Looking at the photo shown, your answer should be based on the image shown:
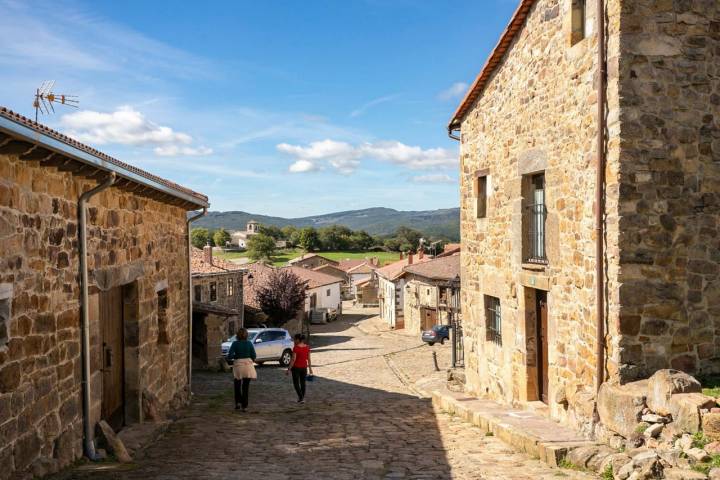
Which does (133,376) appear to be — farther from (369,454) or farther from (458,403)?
(458,403)

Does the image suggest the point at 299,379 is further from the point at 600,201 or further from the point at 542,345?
the point at 600,201

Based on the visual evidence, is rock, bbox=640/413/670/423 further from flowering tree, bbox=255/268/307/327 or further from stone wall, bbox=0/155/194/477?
flowering tree, bbox=255/268/307/327

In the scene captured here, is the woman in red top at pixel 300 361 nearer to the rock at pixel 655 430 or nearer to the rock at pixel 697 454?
the rock at pixel 655 430

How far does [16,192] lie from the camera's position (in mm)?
5168

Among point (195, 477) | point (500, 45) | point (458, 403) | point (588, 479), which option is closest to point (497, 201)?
point (500, 45)

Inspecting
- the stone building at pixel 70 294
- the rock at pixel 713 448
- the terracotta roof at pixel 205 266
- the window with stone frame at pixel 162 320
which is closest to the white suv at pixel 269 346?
the terracotta roof at pixel 205 266

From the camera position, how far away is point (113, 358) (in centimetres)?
838

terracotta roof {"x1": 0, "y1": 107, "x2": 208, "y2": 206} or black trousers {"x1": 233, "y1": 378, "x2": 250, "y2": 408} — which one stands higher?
terracotta roof {"x1": 0, "y1": 107, "x2": 208, "y2": 206}

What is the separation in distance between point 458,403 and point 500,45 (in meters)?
5.78

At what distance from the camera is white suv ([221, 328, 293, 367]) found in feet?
69.9

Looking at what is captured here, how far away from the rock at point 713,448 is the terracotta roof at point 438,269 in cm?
2639

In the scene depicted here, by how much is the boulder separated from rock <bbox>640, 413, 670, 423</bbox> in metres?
0.10

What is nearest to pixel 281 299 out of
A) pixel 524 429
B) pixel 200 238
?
pixel 524 429

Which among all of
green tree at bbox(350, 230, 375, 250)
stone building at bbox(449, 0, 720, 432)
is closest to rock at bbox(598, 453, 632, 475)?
stone building at bbox(449, 0, 720, 432)
